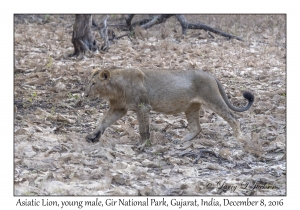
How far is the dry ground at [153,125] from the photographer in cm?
715

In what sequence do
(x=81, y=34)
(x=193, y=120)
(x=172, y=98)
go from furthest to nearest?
1. (x=81, y=34)
2. (x=193, y=120)
3. (x=172, y=98)

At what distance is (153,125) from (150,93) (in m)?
1.15

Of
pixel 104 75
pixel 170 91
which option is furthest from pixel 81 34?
pixel 170 91

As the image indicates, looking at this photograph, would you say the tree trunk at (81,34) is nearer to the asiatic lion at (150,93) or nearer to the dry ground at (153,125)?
the dry ground at (153,125)

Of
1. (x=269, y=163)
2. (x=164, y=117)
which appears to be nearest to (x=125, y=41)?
(x=164, y=117)

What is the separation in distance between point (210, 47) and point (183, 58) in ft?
5.05

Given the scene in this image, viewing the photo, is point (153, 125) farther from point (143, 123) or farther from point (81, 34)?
point (81, 34)

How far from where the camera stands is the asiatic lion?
29.6 feet

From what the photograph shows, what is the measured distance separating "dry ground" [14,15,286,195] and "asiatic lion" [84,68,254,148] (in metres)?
0.38

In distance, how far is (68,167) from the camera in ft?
24.9

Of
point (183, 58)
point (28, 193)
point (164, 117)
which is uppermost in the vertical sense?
point (183, 58)

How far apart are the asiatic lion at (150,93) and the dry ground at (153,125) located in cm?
38

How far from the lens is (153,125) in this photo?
33.4ft

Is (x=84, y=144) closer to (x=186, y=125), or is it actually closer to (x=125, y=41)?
(x=186, y=125)
